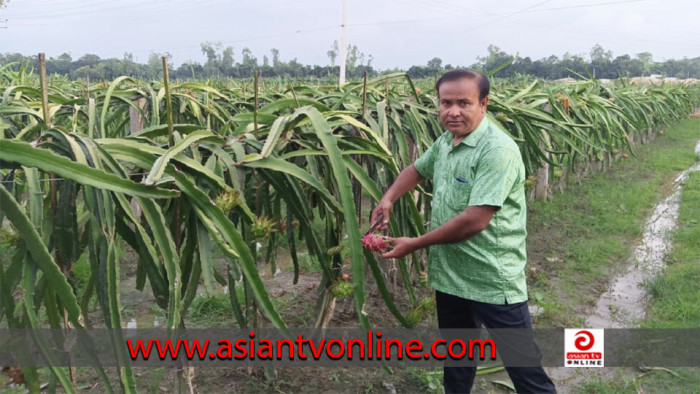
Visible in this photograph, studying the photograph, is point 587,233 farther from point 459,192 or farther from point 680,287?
point 459,192

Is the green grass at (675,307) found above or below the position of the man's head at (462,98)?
below

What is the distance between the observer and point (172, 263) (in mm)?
1134

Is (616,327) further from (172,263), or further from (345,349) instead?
(172,263)

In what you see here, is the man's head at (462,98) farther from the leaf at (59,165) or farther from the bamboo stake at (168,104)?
the leaf at (59,165)

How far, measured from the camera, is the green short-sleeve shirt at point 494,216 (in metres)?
1.33

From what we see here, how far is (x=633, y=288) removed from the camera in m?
2.93

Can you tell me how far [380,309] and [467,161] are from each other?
1.24m

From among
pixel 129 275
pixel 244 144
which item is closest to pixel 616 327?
pixel 244 144

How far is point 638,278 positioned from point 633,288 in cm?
18

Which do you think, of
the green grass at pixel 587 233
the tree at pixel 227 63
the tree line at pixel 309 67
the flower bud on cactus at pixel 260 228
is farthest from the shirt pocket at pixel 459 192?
the tree at pixel 227 63

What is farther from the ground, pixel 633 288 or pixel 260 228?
pixel 260 228

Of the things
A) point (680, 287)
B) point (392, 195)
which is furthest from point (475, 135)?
point (680, 287)

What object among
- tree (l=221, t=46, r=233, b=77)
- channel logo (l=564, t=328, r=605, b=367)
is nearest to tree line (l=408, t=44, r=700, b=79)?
tree (l=221, t=46, r=233, b=77)

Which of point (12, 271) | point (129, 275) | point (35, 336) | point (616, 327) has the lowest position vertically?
point (616, 327)
